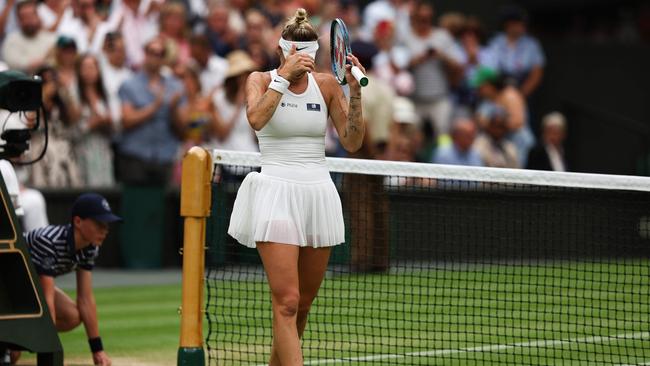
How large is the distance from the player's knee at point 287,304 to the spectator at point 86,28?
9.13 m

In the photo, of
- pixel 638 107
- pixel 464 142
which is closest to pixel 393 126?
pixel 464 142

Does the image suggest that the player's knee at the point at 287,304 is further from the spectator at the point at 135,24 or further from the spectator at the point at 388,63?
the spectator at the point at 388,63

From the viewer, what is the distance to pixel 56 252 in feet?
28.8

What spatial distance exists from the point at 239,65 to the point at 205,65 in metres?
1.23

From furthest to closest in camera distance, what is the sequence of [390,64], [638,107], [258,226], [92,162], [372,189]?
[638,107] < [390,64] < [92,162] < [372,189] < [258,226]

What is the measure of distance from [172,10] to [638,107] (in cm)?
815

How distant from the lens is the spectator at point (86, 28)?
1580 cm

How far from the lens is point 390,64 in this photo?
1775cm

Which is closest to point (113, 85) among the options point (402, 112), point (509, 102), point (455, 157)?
point (402, 112)

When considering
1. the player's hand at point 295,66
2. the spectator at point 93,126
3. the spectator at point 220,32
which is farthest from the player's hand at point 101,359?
the spectator at point 220,32

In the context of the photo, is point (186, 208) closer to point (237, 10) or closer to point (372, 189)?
point (372, 189)

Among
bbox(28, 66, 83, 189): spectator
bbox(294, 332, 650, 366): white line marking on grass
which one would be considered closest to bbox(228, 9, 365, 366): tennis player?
bbox(294, 332, 650, 366): white line marking on grass

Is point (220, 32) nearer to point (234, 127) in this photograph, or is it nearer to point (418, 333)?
point (234, 127)

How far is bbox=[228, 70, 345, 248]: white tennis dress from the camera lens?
23.9 ft
